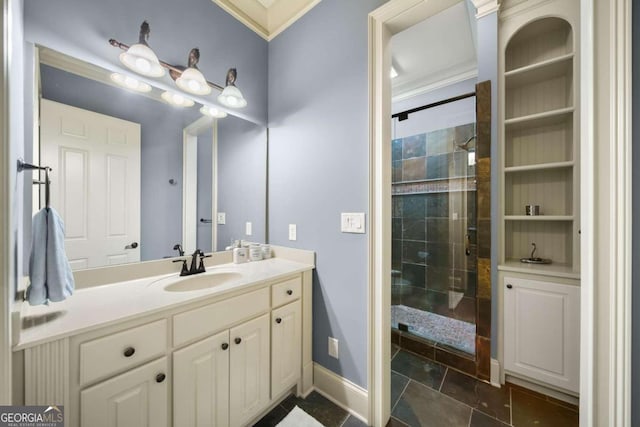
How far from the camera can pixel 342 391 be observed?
142 centimetres

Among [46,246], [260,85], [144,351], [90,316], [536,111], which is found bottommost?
[144,351]

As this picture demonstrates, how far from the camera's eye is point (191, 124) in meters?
1.54

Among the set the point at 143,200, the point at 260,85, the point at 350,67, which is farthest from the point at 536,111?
the point at 143,200

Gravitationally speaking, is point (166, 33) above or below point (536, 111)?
above

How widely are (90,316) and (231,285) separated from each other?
0.49 m

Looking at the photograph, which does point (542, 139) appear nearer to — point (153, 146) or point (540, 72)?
point (540, 72)

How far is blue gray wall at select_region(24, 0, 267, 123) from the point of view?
3.43ft

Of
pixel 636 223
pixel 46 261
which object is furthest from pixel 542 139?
pixel 46 261

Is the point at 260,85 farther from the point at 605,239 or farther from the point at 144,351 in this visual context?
the point at 605,239

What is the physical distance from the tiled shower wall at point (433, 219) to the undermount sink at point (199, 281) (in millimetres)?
1831

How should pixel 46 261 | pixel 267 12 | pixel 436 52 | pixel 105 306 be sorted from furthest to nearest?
pixel 436 52
pixel 267 12
pixel 105 306
pixel 46 261

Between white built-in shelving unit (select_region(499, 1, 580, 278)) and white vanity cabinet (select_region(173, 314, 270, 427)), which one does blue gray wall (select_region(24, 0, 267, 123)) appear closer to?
white vanity cabinet (select_region(173, 314, 270, 427))

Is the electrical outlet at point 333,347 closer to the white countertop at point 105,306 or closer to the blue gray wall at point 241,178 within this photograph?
the white countertop at point 105,306

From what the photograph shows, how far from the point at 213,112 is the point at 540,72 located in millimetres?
2403
